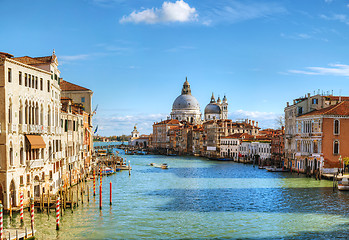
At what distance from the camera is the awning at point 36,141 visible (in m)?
16.1

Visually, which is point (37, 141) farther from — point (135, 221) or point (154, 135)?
point (154, 135)

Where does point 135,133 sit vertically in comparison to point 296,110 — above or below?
below

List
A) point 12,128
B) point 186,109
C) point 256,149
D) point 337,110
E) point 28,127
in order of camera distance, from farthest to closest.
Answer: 1. point 186,109
2. point 256,149
3. point 337,110
4. point 28,127
5. point 12,128

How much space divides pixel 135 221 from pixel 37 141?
480 cm

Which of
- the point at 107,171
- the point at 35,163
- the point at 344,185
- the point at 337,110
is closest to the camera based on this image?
the point at 35,163

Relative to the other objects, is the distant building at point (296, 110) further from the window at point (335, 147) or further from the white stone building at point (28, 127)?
the white stone building at point (28, 127)

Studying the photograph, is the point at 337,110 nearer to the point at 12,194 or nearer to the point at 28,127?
the point at 28,127

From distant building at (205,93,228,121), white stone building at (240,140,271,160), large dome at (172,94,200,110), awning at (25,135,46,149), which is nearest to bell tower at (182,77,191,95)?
large dome at (172,94,200,110)

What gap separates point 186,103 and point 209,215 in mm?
97944

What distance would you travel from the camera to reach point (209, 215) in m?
17.2

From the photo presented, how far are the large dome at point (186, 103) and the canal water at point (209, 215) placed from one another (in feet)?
294

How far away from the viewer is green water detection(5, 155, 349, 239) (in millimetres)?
14219

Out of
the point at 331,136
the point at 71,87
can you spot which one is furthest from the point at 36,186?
the point at 331,136

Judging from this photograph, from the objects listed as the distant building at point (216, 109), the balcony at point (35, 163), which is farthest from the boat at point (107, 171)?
the distant building at point (216, 109)
